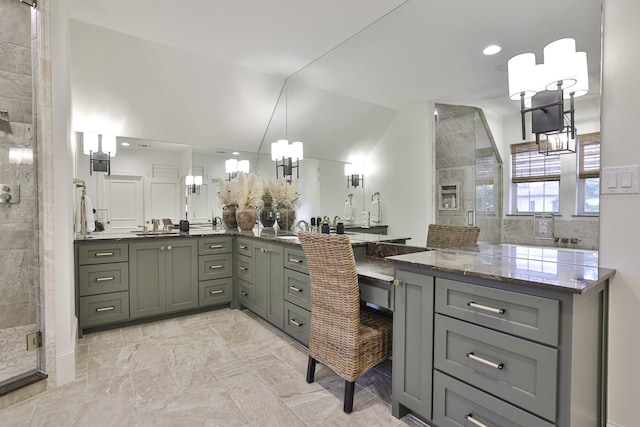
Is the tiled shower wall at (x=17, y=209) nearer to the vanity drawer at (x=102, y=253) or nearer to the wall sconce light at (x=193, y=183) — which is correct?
the vanity drawer at (x=102, y=253)

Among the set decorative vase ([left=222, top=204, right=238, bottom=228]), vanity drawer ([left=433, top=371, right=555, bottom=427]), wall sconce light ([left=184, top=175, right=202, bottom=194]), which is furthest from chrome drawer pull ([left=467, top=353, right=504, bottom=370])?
wall sconce light ([left=184, top=175, right=202, bottom=194])

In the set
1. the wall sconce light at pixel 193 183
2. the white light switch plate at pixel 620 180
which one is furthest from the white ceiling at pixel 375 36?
the wall sconce light at pixel 193 183

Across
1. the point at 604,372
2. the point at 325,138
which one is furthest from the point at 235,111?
the point at 604,372

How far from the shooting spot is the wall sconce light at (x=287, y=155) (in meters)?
3.90

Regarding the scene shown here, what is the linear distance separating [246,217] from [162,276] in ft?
3.70

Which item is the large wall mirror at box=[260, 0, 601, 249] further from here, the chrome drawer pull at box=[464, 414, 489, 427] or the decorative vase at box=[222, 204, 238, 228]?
the decorative vase at box=[222, 204, 238, 228]

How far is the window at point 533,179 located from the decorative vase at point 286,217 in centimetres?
261

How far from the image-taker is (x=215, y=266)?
3.63 metres

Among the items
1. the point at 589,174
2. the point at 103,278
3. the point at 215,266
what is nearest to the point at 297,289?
the point at 215,266

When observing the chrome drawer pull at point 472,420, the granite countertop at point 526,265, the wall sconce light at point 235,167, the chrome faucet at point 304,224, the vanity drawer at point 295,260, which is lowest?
the chrome drawer pull at point 472,420

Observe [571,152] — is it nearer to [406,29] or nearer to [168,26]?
[406,29]

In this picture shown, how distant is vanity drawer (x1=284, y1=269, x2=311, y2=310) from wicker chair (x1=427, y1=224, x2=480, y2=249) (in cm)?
99

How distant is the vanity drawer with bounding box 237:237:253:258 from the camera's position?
11.2 ft

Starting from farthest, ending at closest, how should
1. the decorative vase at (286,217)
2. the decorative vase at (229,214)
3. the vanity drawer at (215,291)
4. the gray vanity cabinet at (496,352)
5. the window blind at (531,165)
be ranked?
the decorative vase at (229,214) < the decorative vase at (286,217) < the vanity drawer at (215,291) < the window blind at (531,165) < the gray vanity cabinet at (496,352)
